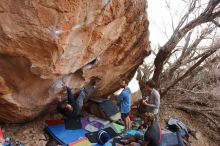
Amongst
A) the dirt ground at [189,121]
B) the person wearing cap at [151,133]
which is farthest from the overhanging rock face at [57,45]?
the dirt ground at [189,121]

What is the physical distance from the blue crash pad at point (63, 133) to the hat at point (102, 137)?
466mm

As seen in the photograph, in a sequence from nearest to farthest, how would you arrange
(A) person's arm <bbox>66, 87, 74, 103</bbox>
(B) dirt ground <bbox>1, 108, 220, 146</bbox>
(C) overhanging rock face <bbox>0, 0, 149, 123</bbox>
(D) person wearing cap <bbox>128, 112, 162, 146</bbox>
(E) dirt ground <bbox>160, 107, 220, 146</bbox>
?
(C) overhanging rock face <bbox>0, 0, 149, 123</bbox>
(D) person wearing cap <bbox>128, 112, 162, 146</bbox>
(A) person's arm <bbox>66, 87, 74, 103</bbox>
(B) dirt ground <bbox>1, 108, 220, 146</bbox>
(E) dirt ground <bbox>160, 107, 220, 146</bbox>

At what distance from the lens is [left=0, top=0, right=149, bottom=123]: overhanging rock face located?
512 cm

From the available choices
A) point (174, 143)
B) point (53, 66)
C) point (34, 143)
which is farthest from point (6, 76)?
point (174, 143)

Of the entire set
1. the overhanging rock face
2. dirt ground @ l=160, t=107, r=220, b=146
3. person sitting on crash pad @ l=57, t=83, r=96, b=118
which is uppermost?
the overhanging rock face

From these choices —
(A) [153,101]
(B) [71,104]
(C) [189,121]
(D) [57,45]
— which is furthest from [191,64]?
(D) [57,45]

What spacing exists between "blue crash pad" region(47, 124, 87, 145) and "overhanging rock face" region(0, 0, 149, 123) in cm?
49

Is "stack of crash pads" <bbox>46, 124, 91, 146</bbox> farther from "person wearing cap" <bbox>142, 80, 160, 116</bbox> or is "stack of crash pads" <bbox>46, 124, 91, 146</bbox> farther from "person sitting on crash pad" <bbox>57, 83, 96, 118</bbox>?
"person wearing cap" <bbox>142, 80, 160, 116</bbox>

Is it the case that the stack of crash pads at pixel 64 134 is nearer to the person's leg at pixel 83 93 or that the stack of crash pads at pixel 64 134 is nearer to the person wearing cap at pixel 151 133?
the person's leg at pixel 83 93

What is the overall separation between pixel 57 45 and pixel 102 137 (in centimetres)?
274

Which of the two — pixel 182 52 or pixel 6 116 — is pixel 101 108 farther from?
pixel 182 52

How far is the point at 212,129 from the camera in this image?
11.6 m

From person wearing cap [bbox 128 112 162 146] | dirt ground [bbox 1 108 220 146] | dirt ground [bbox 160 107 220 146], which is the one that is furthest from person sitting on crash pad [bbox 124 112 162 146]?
dirt ground [bbox 160 107 220 146]

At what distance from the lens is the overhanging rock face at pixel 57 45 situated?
5117 millimetres
